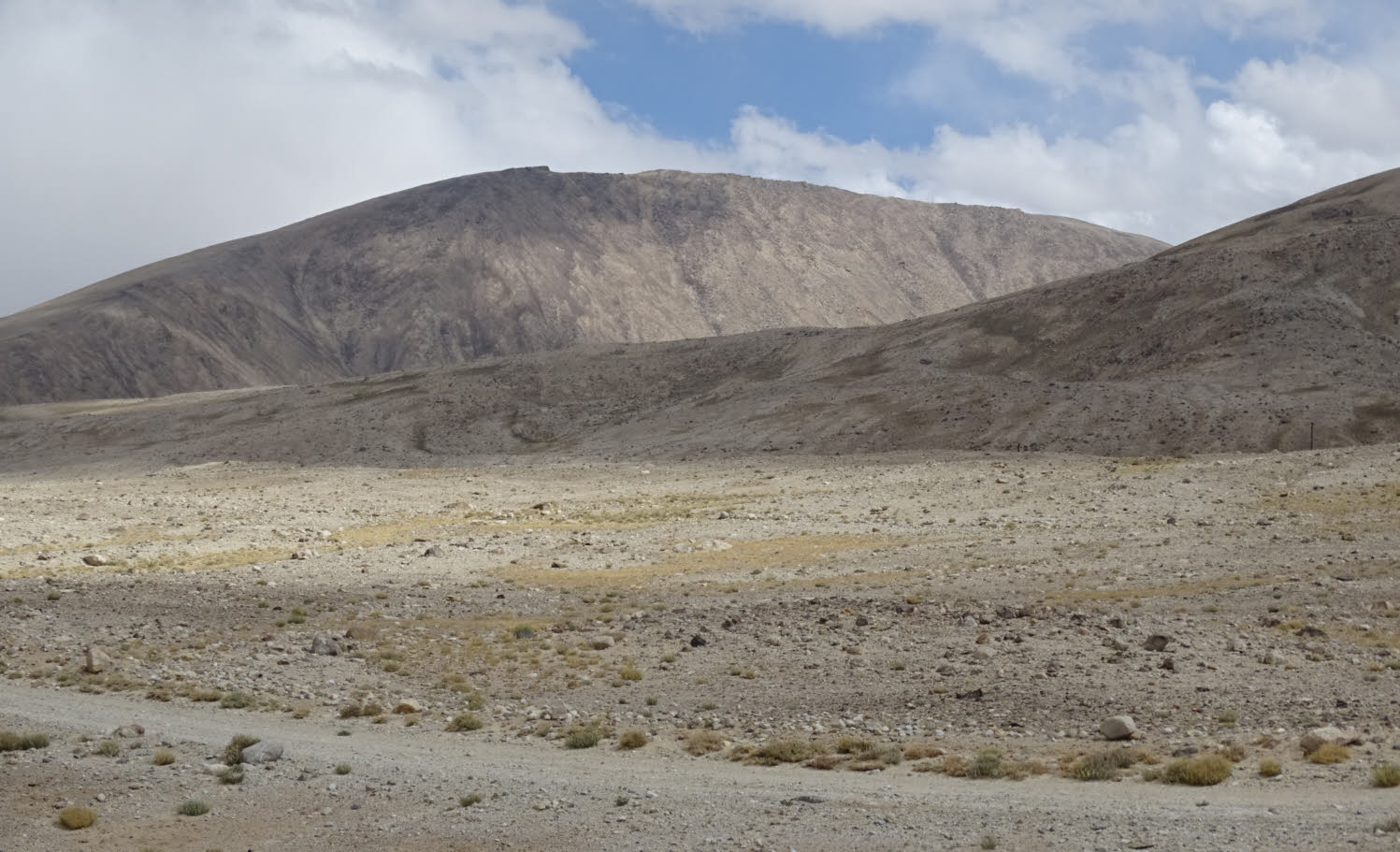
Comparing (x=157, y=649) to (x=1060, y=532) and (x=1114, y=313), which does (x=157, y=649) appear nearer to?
(x=1060, y=532)

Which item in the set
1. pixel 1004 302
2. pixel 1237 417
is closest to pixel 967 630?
pixel 1237 417

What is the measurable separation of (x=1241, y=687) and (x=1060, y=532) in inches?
663

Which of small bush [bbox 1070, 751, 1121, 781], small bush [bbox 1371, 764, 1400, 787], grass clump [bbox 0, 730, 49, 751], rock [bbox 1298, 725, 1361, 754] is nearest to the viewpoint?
small bush [bbox 1371, 764, 1400, 787]

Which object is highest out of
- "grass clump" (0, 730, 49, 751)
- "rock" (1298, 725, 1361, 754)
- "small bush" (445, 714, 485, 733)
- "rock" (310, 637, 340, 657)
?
"rock" (310, 637, 340, 657)

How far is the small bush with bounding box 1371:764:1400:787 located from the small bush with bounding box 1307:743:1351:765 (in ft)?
2.62

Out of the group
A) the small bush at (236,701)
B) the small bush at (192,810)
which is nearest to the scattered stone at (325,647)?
the small bush at (236,701)

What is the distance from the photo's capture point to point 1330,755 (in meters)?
13.6

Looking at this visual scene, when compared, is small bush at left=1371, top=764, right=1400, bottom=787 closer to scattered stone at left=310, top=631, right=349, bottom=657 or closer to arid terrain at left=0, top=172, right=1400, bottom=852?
arid terrain at left=0, top=172, right=1400, bottom=852

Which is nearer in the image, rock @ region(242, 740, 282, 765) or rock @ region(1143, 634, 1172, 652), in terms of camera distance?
rock @ region(242, 740, 282, 765)

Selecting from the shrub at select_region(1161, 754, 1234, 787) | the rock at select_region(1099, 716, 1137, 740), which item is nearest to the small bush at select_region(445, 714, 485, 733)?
the rock at select_region(1099, 716, 1137, 740)

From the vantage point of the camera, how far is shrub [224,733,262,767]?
614 inches

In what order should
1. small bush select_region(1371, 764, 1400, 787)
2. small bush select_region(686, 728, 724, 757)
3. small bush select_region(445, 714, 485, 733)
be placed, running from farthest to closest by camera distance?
small bush select_region(445, 714, 485, 733) < small bush select_region(686, 728, 724, 757) < small bush select_region(1371, 764, 1400, 787)

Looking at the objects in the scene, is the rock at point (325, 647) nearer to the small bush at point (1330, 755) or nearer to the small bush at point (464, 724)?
the small bush at point (464, 724)

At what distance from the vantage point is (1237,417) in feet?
188
